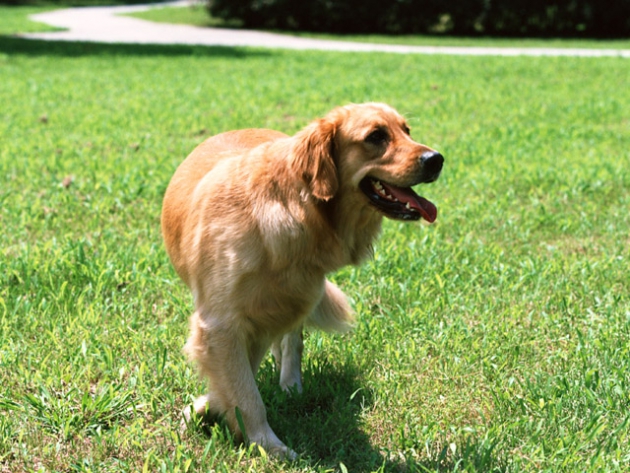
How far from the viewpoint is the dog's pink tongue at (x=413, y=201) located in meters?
3.31

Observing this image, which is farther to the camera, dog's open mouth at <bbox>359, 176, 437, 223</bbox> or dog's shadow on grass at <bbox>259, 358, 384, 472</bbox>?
dog's shadow on grass at <bbox>259, 358, 384, 472</bbox>

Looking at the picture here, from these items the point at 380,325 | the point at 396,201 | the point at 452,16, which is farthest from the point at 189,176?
the point at 452,16

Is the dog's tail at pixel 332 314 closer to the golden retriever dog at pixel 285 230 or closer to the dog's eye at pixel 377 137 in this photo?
the golden retriever dog at pixel 285 230

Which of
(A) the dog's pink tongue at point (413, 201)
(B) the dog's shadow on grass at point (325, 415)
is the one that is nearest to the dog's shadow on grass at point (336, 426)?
(B) the dog's shadow on grass at point (325, 415)

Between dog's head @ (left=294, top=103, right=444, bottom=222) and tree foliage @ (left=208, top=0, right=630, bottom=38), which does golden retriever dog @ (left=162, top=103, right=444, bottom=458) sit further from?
tree foliage @ (left=208, top=0, right=630, bottom=38)

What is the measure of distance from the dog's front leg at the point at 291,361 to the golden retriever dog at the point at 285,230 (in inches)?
17.4

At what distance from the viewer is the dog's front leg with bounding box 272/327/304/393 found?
12.9ft

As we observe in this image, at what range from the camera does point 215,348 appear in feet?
11.1

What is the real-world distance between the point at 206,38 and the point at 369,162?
75.7 ft

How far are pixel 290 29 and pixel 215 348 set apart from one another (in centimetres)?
2700

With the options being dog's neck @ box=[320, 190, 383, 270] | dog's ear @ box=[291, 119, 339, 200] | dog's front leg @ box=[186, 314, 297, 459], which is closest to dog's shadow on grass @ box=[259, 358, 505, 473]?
dog's front leg @ box=[186, 314, 297, 459]

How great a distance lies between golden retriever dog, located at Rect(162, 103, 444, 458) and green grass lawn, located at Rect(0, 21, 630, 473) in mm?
329

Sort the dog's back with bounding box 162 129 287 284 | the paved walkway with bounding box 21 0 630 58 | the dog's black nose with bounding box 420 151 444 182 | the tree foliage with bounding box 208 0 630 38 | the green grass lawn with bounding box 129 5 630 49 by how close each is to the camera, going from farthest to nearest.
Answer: the tree foliage with bounding box 208 0 630 38 < the green grass lawn with bounding box 129 5 630 49 < the paved walkway with bounding box 21 0 630 58 < the dog's back with bounding box 162 129 287 284 < the dog's black nose with bounding box 420 151 444 182

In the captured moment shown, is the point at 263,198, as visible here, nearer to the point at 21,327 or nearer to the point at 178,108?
the point at 21,327
